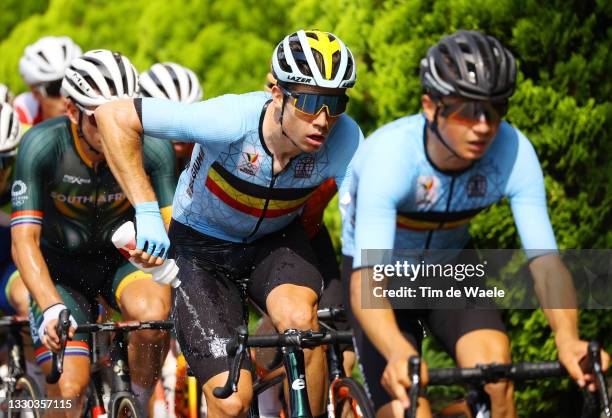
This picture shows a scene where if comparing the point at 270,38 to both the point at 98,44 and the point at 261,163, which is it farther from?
the point at 261,163

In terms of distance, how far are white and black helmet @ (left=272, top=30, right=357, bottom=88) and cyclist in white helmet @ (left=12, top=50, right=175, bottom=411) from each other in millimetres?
1463

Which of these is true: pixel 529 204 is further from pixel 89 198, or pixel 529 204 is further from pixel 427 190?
pixel 89 198

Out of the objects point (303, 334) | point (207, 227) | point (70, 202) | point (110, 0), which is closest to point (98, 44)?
point (110, 0)

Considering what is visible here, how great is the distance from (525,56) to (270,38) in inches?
201

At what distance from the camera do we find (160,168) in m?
7.23

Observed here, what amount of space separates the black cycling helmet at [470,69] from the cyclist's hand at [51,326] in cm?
259

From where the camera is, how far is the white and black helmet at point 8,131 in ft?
27.5

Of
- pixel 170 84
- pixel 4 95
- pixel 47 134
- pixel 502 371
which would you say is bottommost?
pixel 502 371

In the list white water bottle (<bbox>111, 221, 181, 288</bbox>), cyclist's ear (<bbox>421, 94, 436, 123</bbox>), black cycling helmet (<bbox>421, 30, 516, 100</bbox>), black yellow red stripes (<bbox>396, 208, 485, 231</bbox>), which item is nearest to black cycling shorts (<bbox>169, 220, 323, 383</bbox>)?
white water bottle (<bbox>111, 221, 181, 288</bbox>)

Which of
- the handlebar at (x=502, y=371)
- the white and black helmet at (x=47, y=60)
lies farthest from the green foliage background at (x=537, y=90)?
the handlebar at (x=502, y=371)

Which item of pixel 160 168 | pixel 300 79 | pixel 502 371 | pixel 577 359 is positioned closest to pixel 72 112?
pixel 160 168

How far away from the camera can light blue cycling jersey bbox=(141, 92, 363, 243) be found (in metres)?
5.94

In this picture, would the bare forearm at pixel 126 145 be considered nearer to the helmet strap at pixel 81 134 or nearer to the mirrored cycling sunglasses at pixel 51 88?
the helmet strap at pixel 81 134

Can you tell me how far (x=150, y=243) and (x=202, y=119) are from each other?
60 cm
